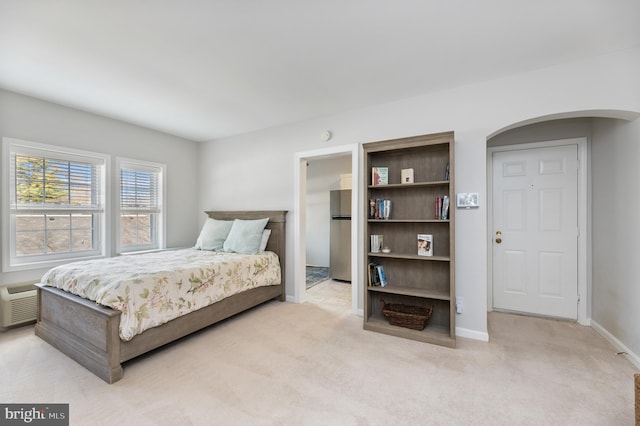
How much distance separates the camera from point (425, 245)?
2.79 metres

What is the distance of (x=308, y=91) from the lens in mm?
2898

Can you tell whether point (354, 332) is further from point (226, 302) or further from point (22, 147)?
point (22, 147)

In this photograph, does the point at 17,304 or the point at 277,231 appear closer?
the point at 17,304

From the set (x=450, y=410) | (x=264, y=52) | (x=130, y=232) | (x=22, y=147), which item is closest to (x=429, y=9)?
(x=264, y=52)

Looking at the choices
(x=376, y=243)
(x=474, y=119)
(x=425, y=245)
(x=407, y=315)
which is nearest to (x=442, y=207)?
(x=425, y=245)

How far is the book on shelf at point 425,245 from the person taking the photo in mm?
2766

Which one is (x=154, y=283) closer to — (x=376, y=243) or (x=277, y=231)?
(x=277, y=231)

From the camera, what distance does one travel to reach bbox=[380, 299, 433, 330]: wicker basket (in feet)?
8.80

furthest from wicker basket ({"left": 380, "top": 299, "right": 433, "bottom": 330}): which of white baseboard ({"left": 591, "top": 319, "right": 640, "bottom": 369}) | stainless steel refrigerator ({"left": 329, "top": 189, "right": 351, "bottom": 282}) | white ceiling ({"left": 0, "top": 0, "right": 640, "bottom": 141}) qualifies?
white ceiling ({"left": 0, "top": 0, "right": 640, "bottom": 141})

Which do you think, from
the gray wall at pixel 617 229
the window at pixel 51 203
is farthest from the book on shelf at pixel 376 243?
the window at pixel 51 203

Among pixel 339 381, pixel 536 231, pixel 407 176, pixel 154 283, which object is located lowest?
pixel 339 381

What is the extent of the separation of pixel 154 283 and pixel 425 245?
2.46 m

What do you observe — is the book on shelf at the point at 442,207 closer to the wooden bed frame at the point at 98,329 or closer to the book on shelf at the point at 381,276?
the book on shelf at the point at 381,276

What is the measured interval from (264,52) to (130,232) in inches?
128
